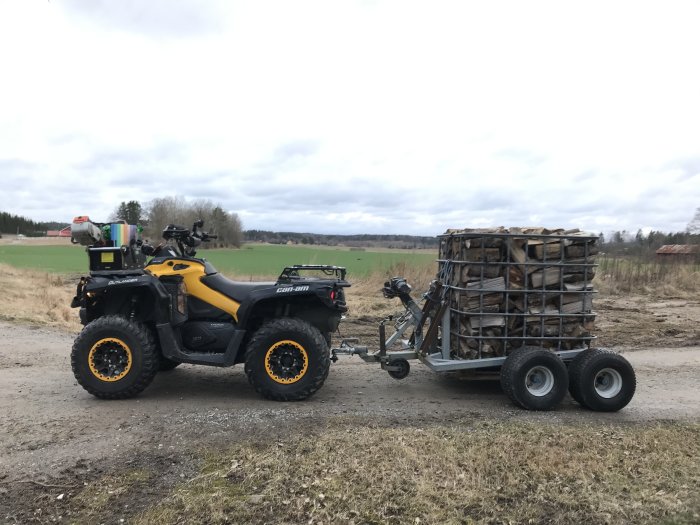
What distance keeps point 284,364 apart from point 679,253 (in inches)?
980

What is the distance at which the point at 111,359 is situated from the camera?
596 centimetres

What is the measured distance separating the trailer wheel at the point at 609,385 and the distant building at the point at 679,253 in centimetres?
1926

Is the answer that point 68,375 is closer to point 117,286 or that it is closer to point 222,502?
point 117,286

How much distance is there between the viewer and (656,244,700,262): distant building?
77.0 ft

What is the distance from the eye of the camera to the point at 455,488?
3844 millimetres

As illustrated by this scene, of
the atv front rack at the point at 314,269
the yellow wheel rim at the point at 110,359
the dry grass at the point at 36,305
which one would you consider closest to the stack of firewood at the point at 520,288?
the atv front rack at the point at 314,269

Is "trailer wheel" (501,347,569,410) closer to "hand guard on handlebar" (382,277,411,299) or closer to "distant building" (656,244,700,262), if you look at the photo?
"hand guard on handlebar" (382,277,411,299)

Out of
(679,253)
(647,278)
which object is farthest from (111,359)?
(679,253)

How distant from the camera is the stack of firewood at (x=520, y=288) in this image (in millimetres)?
6102

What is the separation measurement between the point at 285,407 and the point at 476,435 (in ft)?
6.59

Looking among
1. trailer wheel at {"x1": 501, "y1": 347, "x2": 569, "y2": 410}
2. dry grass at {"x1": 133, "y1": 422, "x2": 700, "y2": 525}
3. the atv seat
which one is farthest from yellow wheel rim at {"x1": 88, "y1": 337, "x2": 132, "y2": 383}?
trailer wheel at {"x1": 501, "y1": 347, "x2": 569, "y2": 410}

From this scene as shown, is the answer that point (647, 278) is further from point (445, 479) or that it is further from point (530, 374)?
point (445, 479)

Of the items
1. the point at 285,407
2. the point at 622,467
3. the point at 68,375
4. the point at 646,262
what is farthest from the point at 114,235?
the point at 646,262

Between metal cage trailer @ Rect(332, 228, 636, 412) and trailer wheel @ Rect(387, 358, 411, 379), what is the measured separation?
38cm
